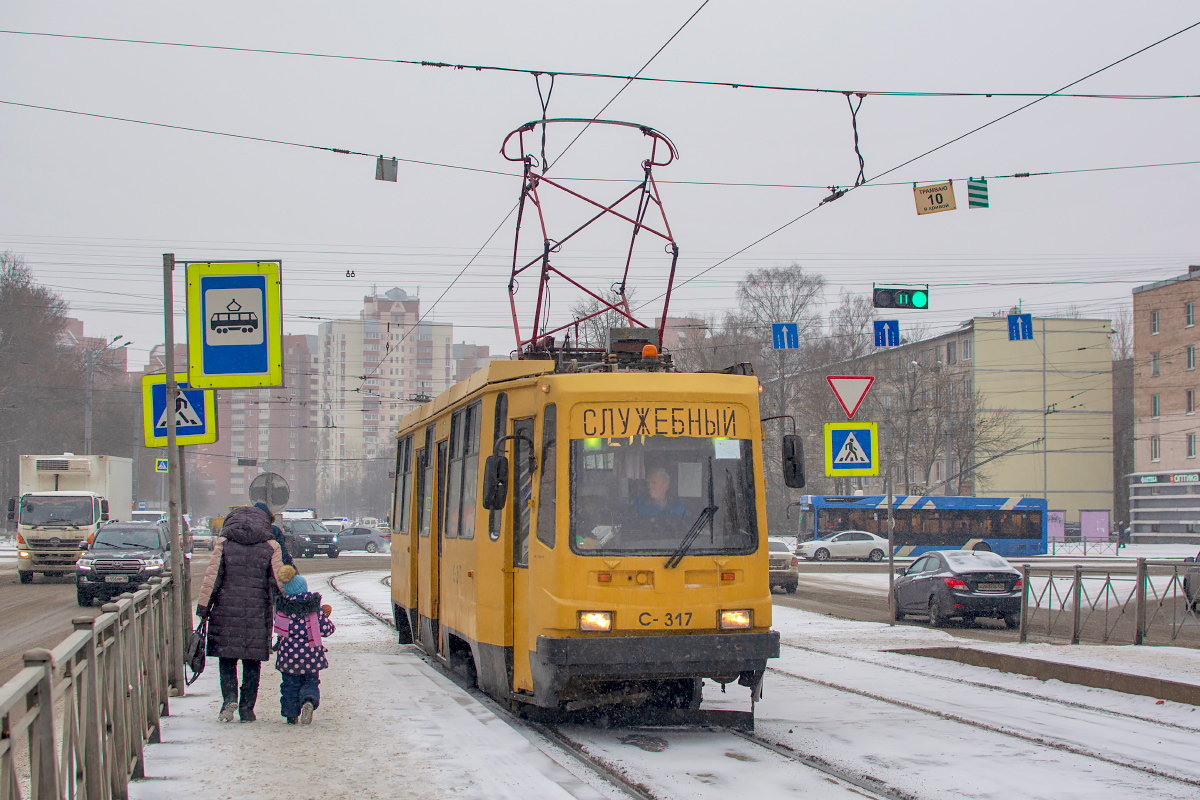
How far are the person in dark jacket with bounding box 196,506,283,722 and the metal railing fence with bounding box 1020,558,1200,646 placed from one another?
10200 millimetres

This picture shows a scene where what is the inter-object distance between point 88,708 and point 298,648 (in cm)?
343

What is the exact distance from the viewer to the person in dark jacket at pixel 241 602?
340 inches

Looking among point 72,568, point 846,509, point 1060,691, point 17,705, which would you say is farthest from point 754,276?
point 17,705

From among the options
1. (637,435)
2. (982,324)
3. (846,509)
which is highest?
(982,324)

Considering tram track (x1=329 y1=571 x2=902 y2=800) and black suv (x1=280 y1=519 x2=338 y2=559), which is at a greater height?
tram track (x1=329 y1=571 x2=902 y2=800)

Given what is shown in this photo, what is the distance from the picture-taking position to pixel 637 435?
8.57m

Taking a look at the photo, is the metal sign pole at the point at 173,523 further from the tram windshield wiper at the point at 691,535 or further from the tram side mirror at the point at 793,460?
the tram side mirror at the point at 793,460

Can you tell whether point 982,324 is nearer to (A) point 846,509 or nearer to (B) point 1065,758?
(A) point 846,509

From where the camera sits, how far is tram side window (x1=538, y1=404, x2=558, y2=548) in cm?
836

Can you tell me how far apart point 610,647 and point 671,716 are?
4.35 feet

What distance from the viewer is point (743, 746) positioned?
782 cm

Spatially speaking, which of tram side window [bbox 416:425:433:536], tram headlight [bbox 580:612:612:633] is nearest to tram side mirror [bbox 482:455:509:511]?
tram headlight [bbox 580:612:612:633]

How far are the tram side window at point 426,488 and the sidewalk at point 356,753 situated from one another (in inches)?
81.5

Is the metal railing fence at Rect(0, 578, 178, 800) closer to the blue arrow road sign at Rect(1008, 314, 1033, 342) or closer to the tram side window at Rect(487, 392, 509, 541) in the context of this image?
the tram side window at Rect(487, 392, 509, 541)
